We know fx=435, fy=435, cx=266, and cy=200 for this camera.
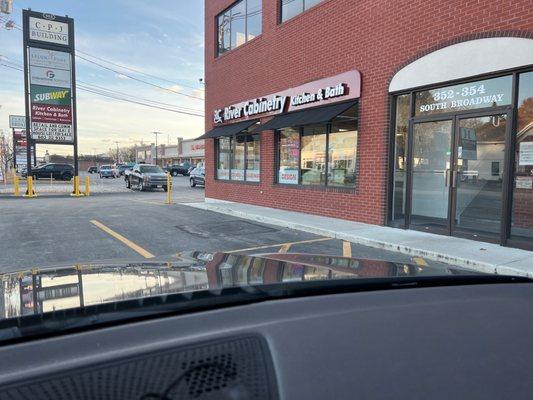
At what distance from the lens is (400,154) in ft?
33.4

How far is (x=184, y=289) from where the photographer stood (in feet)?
5.00

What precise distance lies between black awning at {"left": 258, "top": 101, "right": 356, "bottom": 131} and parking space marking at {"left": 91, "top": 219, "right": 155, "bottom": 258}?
546 cm

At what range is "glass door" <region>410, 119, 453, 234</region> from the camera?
30.5 feet

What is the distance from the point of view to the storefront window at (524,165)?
780 cm

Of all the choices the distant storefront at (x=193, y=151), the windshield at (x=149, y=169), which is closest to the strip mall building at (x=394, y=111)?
the windshield at (x=149, y=169)

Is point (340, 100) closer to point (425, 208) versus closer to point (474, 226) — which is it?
point (425, 208)

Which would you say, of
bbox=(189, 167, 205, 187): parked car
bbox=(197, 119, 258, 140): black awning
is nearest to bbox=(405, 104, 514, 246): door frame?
bbox=(197, 119, 258, 140): black awning

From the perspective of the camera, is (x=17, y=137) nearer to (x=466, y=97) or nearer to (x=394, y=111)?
(x=394, y=111)

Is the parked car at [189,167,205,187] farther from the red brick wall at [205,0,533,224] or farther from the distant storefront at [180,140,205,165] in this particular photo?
the distant storefront at [180,140,205,165]

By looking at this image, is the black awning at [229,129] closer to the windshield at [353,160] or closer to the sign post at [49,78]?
the windshield at [353,160]

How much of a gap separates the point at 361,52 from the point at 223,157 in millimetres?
8298

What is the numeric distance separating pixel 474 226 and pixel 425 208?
1.24 metres

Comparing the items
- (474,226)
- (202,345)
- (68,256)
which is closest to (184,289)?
(202,345)

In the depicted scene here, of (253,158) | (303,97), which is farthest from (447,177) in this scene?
(253,158)
